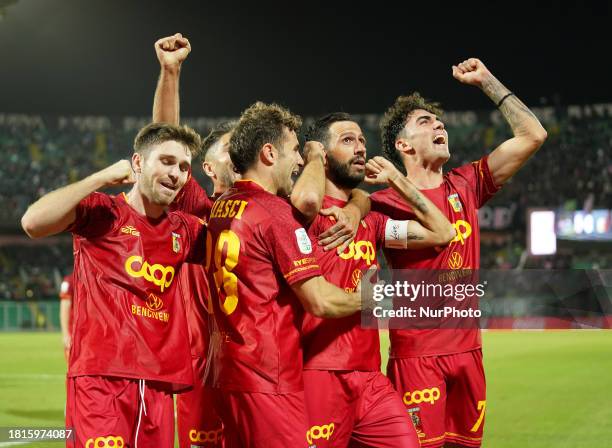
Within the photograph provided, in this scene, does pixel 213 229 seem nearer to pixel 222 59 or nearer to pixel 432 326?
pixel 432 326

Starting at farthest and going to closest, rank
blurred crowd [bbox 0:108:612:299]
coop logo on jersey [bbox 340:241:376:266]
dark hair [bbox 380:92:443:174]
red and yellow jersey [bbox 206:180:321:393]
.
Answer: blurred crowd [bbox 0:108:612:299] → dark hair [bbox 380:92:443:174] → coop logo on jersey [bbox 340:241:376:266] → red and yellow jersey [bbox 206:180:321:393]

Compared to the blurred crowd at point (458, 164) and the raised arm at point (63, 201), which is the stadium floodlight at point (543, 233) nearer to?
the blurred crowd at point (458, 164)

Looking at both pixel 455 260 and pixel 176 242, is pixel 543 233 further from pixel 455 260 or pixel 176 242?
pixel 176 242

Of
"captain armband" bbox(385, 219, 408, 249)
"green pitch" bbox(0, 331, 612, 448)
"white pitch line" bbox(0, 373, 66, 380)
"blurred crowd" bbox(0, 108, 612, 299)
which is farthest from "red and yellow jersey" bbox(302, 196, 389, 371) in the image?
"blurred crowd" bbox(0, 108, 612, 299)

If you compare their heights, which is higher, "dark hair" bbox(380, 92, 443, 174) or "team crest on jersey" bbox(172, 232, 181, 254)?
"dark hair" bbox(380, 92, 443, 174)

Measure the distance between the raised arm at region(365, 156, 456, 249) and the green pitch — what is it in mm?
4271

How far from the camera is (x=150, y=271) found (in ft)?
13.8

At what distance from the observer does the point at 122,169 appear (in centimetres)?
380

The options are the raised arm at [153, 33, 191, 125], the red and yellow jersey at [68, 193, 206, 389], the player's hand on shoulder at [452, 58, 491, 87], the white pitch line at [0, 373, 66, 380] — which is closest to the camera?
the red and yellow jersey at [68, 193, 206, 389]

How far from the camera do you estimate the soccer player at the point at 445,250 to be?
5117 mm

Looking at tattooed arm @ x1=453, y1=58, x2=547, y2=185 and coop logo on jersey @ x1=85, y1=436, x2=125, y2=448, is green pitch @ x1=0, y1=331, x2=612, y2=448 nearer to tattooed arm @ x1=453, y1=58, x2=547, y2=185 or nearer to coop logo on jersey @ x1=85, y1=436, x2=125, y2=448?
tattooed arm @ x1=453, y1=58, x2=547, y2=185

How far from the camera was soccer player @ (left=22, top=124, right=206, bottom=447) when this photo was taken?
390 centimetres

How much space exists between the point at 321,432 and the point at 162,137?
1.82 metres

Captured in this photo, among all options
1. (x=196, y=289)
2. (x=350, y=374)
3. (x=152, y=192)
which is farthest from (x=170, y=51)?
(x=350, y=374)
